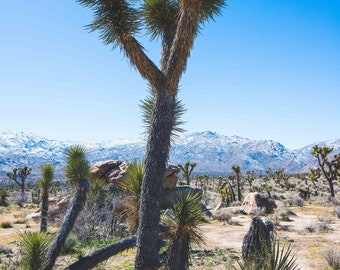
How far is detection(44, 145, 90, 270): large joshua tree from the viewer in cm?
626

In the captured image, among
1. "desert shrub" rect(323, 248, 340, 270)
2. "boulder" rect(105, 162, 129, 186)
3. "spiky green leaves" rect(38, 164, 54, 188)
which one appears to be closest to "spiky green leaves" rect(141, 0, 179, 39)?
"desert shrub" rect(323, 248, 340, 270)

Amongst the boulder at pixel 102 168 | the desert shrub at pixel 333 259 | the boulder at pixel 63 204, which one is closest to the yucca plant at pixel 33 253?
the desert shrub at pixel 333 259

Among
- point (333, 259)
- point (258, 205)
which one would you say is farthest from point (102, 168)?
point (333, 259)

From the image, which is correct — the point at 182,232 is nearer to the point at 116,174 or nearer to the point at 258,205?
the point at 116,174

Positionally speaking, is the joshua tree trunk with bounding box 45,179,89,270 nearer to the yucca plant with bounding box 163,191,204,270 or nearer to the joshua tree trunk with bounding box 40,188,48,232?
the yucca plant with bounding box 163,191,204,270

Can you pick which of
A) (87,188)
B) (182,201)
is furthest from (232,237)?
(182,201)

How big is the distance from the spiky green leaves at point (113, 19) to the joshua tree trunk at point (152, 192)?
1.83 m

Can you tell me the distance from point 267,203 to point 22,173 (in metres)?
30.0

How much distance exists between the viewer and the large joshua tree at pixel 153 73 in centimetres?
452

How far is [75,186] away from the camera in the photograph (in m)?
7.82

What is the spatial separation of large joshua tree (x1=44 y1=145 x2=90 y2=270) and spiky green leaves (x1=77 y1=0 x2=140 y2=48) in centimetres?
342

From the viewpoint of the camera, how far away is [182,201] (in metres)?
5.20

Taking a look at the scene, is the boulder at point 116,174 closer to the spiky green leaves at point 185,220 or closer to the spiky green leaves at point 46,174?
the spiky green leaves at point 46,174

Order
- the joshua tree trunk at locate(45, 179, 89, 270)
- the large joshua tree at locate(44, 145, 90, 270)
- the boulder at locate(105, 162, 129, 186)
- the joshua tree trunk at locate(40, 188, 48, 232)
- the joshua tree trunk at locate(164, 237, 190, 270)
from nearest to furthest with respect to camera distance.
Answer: the joshua tree trunk at locate(164, 237, 190, 270), the joshua tree trunk at locate(45, 179, 89, 270), the large joshua tree at locate(44, 145, 90, 270), the joshua tree trunk at locate(40, 188, 48, 232), the boulder at locate(105, 162, 129, 186)
